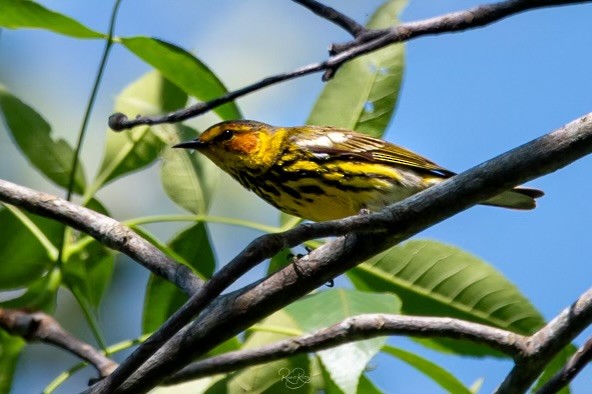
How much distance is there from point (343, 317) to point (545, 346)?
1.67ft

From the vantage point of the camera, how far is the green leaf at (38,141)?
292cm

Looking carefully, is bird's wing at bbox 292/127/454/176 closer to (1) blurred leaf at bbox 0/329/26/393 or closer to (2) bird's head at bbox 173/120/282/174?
(2) bird's head at bbox 173/120/282/174

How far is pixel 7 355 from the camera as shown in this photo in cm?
280

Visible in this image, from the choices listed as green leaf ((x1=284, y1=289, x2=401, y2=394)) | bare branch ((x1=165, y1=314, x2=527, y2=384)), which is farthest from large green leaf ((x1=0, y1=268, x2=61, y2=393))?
bare branch ((x1=165, y1=314, x2=527, y2=384))

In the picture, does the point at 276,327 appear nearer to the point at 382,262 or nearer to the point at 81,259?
the point at 382,262

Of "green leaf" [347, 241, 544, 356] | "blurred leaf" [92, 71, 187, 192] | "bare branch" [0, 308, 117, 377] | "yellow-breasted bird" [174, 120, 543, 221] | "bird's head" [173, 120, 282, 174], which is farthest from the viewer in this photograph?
"bird's head" [173, 120, 282, 174]

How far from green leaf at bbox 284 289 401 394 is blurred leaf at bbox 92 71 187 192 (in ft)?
2.33

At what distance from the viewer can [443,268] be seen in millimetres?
2922

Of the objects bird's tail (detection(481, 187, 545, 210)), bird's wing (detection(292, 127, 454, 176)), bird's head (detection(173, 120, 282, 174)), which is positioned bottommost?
bird's tail (detection(481, 187, 545, 210))

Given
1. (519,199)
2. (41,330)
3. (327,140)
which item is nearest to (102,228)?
(41,330)

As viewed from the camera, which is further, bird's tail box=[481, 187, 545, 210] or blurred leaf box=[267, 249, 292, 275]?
bird's tail box=[481, 187, 545, 210]

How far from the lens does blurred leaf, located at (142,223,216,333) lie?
9.35ft

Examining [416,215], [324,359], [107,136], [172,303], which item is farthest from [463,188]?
[107,136]

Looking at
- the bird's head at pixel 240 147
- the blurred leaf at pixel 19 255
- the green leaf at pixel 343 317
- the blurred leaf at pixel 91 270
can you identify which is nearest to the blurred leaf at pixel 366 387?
the green leaf at pixel 343 317
